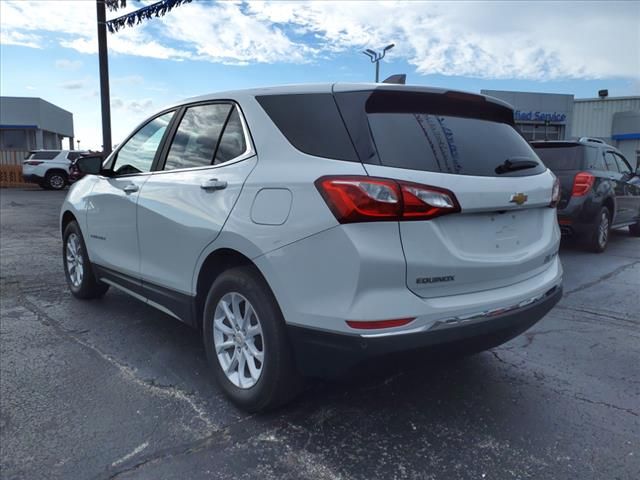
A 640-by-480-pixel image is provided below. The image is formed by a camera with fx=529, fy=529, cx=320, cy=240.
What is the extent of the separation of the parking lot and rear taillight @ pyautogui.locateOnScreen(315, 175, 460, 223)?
721mm

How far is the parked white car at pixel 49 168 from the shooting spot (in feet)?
73.6

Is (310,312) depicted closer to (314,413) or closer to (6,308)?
(314,413)

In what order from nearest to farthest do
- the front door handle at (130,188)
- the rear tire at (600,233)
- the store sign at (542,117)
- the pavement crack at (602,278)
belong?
the front door handle at (130,188) → the pavement crack at (602,278) → the rear tire at (600,233) → the store sign at (542,117)

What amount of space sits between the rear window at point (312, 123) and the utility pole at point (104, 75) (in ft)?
30.7

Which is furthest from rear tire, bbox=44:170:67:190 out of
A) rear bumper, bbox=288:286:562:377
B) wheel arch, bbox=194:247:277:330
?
rear bumper, bbox=288:286:562:377

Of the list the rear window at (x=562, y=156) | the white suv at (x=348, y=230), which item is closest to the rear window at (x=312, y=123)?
the white suv at (x=348, y=230)

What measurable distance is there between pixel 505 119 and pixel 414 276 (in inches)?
55.2

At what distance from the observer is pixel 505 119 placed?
316 centimetres

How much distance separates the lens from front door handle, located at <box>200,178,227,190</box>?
2.92 m

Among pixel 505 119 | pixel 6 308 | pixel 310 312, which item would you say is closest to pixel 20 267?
pixel 6 308

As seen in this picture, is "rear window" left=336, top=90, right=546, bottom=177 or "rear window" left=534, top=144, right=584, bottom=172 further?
"rear window" left=534, top=144, right=584, bottom=172

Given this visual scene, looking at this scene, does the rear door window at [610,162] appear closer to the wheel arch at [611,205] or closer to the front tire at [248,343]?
the wheel arch at [611,205]

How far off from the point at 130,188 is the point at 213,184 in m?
1.23

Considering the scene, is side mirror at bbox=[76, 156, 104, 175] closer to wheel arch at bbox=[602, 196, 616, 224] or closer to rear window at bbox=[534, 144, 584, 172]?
rear window at bbox=[534, 144, 584, 172]
